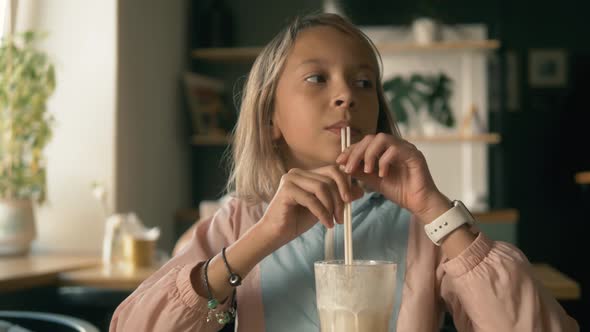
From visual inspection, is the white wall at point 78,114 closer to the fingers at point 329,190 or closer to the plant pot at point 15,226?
the plant pot at point 15,226

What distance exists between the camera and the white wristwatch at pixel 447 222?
104 cm

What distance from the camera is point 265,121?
135 cm

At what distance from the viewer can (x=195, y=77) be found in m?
4.75

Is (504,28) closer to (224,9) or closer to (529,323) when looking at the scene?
(224,9)

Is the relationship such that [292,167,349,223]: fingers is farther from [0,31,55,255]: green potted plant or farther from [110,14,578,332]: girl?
[0,31,55,255]: green potted plant

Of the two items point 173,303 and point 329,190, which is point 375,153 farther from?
point 173,303

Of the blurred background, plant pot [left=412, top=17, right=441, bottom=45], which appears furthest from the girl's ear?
plant pot [left=412, top=17, right=441, bottom=45]

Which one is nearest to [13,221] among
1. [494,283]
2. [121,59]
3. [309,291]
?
[121,59]

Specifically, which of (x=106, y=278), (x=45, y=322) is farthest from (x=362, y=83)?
(x=106, y=278)

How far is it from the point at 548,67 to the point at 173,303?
14.4 feet

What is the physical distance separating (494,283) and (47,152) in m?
2.90

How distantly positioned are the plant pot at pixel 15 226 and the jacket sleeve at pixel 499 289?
2497mm

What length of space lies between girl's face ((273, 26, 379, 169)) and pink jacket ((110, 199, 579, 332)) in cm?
18

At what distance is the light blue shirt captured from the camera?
1171 millimetres
